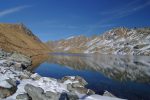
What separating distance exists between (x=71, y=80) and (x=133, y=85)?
14.5 m

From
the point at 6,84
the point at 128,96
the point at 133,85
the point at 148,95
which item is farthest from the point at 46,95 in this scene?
the point at 133,85

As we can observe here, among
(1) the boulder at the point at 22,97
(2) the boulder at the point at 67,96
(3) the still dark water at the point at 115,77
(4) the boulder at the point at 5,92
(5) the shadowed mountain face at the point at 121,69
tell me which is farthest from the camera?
(5) the shadowed mountain face at the point at 121,69

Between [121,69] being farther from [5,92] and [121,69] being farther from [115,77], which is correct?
[5,92]

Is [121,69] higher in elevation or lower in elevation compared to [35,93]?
higher

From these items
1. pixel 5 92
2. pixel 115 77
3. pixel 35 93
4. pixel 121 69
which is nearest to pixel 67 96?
pixel 35 93

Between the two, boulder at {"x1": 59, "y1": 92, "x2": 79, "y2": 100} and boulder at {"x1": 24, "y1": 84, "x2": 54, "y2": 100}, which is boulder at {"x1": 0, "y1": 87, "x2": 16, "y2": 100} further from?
boulder at {"x1": 59, "y1": 92, "x2": 79, "y2": 100}

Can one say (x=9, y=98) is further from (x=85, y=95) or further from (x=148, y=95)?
(x=148, y=95)

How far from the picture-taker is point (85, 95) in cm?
3069

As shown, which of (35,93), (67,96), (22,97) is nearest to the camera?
(22,97)

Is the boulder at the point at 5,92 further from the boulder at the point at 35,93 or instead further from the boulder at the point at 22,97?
the boulder at the point at 35,93

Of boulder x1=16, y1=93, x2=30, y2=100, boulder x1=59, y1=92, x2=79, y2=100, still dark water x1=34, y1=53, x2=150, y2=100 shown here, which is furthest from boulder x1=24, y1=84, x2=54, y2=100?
still dark water x1=34, y1=53, x2=150, y2=100

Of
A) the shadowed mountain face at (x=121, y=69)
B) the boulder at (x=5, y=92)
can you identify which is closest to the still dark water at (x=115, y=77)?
the shadowed mountain face at (x=121, y=69)

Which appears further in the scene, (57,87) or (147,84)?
(147,84)

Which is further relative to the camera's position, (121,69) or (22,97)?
(121,69)
